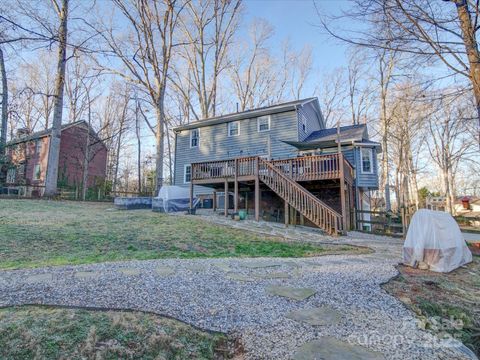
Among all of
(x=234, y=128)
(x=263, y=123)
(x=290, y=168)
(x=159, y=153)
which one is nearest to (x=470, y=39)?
(x=290, y=168)

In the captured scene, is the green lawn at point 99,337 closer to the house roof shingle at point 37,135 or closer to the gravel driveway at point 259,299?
the gravel driveway at point 259,299

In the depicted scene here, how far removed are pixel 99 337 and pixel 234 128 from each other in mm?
15576

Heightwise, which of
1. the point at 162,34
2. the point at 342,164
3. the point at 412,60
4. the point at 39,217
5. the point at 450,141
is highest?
the point at 162,34

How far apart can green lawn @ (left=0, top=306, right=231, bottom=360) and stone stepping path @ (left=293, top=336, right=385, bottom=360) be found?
1.78ft

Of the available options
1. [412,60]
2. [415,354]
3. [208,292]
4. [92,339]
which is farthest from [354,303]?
[412,60]

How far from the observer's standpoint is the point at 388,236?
1063cm

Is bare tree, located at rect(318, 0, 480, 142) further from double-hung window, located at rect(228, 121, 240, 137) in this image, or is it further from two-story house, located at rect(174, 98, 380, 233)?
double-hung window, located at rect(228, 121, 240, 137)

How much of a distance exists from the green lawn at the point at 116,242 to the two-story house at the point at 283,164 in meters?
2.70

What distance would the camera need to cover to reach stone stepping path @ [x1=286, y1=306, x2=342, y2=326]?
245 cm

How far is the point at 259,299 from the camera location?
2.96 m

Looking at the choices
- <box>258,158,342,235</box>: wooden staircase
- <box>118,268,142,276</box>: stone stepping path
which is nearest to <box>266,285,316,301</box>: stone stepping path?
<box>118,268,142,276</box>: stone stepping path

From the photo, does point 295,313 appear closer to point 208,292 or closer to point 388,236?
point 208,292

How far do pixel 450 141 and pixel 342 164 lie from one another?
75.3ft

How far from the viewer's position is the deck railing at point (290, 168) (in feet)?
35.2
